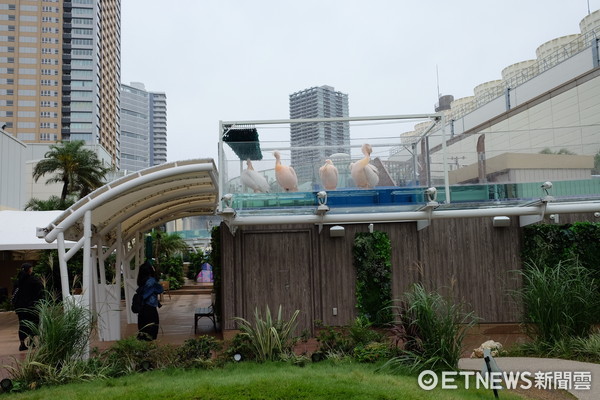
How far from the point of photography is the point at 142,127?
548ft

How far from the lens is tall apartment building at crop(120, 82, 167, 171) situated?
530 feet

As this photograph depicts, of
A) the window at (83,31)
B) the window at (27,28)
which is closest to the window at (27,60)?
the window at (27,28)

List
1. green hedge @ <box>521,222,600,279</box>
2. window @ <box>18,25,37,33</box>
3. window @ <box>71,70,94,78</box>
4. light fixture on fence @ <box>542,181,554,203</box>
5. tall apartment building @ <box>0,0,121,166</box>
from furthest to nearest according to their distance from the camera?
window @ <box>71,70,94,78</box> → window @ <box>18,25,37,33</box> → tall apartment building @ <box>0,0,121,166</box> → green hedge @ <box>521,222,600,279</box> → light fixture on fence @ <box>542,181,554,203</box>

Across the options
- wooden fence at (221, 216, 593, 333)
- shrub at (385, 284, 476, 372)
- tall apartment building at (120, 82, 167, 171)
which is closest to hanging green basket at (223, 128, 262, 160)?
wooden fence at (221, 216, 593, 333)

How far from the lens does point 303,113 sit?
13305mm

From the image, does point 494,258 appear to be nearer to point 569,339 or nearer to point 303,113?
point 569,339

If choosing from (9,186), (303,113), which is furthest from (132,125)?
(303,113)

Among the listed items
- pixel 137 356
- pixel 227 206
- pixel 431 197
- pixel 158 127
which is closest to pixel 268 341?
pixel 137 356

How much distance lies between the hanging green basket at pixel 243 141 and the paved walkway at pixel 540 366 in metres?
4.70

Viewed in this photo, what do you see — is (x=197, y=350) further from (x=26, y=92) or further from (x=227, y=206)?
(x=26, y=92)

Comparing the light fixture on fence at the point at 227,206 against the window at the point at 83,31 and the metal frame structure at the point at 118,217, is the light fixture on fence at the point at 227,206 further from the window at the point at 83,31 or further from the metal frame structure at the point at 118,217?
the window at the point at 83,31

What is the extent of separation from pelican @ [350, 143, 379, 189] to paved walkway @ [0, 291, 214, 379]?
4158 mm

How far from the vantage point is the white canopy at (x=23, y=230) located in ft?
50.6

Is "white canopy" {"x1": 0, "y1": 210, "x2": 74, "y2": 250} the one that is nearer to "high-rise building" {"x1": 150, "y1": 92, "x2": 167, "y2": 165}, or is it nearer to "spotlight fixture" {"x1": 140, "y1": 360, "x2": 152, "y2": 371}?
"spotlight fixture" {"x1": 140, "y1": 360, "x2": 152, "y2": 371}
